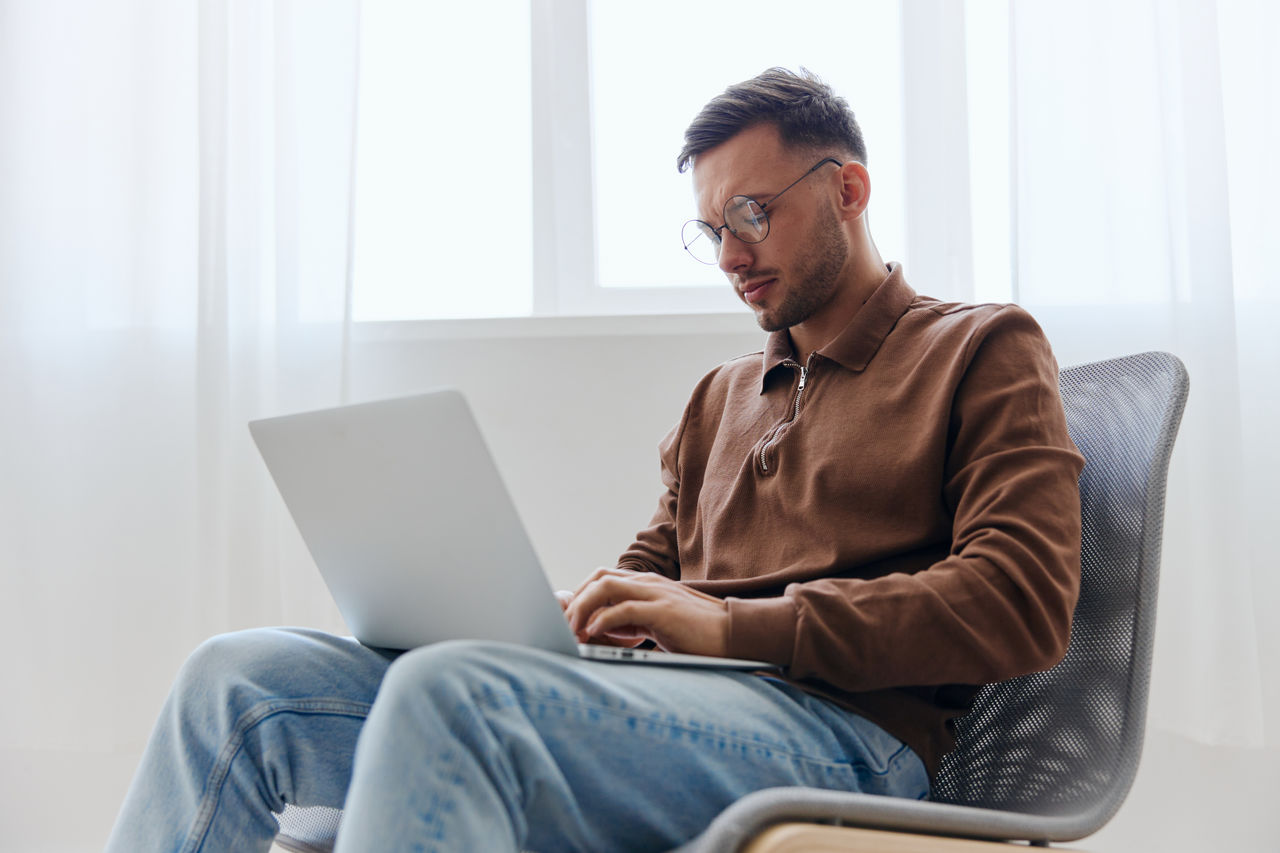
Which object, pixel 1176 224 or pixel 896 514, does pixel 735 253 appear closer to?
pixel 896 514

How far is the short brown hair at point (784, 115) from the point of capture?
4.24ft

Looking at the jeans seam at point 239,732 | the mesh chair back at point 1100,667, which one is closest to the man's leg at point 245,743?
the jeans seam at point 239,732

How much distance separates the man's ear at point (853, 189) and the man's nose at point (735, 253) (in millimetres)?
129

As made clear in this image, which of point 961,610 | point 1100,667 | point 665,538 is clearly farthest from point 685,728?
point 665,538

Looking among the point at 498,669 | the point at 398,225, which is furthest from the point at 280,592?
the point at 498,669

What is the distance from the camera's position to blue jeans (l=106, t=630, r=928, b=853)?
69 cm

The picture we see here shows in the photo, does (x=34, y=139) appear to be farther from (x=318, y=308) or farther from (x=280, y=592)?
(x=280, y=592)

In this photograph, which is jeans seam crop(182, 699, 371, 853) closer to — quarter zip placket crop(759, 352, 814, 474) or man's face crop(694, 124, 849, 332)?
quarter zip placket crop(759, 352, 814, 474)

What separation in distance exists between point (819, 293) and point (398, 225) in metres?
1.08

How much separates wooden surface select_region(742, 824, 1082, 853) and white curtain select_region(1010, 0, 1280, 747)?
1.16 m

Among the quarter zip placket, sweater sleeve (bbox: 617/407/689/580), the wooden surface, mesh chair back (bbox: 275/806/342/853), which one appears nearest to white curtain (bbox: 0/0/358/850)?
sweater sleeve (bbox: 617/407/689/580)

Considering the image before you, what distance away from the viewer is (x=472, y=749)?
703 millimetres

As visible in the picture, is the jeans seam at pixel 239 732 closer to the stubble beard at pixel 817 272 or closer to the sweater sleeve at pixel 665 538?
the sweater sleeve at pixel 665 538

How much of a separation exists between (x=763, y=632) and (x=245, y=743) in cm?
49
